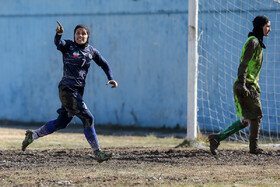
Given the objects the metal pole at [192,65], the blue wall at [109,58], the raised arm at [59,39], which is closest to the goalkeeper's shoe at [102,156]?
the raised arm at [59,39]

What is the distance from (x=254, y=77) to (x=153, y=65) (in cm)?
777

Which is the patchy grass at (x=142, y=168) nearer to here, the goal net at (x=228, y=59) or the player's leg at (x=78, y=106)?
the player's leg at (x=78, y=106)

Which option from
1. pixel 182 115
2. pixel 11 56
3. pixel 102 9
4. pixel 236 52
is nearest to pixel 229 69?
pixel 236 52

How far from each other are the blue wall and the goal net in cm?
135

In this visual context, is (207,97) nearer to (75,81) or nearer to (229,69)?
(229,69)

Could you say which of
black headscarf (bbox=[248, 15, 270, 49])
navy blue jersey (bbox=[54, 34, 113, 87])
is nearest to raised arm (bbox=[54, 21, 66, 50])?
navy blue jersey (bbox=[54, 34, 113, 87])

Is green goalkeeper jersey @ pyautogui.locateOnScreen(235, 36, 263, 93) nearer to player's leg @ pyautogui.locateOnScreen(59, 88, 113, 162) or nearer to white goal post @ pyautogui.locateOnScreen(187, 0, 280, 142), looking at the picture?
player's leg @ pyautogui.locateOnScreen(59, 88, 113, 162)

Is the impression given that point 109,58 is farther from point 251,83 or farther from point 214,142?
point 251,83

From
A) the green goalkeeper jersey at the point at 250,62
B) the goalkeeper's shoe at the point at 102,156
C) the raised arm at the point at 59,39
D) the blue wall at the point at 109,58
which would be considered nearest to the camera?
the raised arm at the point at 59,39

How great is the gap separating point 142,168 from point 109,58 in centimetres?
933

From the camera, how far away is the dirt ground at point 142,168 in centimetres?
668

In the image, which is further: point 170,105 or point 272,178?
point 170,105

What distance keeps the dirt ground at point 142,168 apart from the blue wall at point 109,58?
20.4 ft

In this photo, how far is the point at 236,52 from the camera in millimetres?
14320
